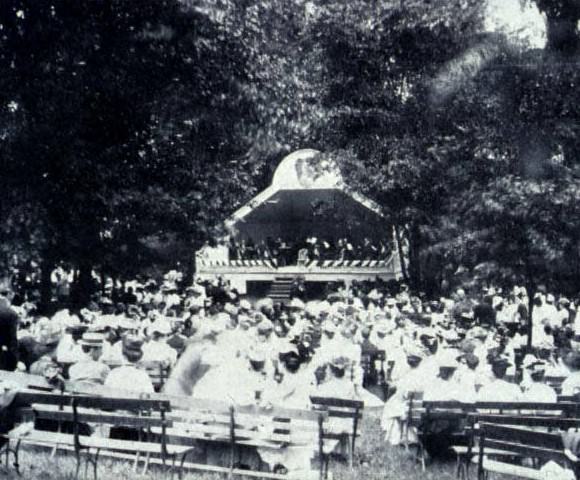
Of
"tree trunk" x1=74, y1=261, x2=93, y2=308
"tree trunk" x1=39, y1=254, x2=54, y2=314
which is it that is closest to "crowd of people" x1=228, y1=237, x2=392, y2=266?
"tree trunk" x1=74, y1=261, x2=93, y2=308

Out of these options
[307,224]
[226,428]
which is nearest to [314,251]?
[307,224]

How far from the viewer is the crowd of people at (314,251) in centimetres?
3788

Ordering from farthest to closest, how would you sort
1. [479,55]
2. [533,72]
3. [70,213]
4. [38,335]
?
[479,55], [533,72], [70,213], [38,335]

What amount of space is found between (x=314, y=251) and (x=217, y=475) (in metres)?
28.7

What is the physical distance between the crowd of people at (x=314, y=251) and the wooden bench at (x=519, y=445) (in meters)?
28.1

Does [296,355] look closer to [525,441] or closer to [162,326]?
[525,441]

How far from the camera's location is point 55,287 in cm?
3350

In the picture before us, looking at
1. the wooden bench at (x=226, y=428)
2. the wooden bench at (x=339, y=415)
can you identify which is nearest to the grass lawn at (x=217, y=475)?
the wooden bench at (x=226, y=428)

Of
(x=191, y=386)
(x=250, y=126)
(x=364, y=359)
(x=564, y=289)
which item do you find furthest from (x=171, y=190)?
(x=191, y=386)

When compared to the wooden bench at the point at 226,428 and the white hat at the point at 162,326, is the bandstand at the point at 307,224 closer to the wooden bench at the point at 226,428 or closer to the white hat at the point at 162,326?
the white hat at the point at 162,326

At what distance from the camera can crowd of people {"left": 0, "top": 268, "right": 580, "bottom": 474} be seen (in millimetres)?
11047

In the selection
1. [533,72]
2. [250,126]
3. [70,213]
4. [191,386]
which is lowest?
[191,386]

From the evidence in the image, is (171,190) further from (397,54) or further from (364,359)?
(397,54)

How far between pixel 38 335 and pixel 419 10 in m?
22.1
